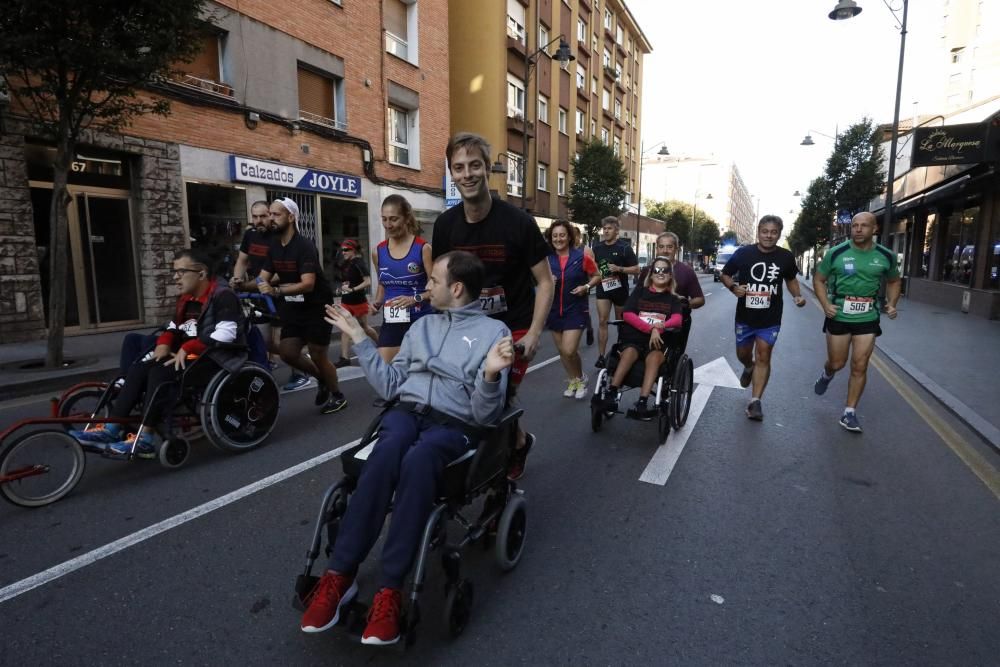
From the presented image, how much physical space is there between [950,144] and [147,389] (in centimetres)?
1761

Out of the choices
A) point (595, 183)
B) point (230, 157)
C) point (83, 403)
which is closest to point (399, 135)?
point (230, 157)

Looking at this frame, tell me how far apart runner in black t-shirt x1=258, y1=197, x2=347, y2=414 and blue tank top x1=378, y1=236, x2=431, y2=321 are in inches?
36.7

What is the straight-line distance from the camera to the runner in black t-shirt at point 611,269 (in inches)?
294

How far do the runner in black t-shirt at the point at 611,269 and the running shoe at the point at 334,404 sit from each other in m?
3.43

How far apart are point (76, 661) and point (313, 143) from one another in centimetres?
1365

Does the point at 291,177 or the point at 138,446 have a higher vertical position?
the point at 291,177

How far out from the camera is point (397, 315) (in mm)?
4496

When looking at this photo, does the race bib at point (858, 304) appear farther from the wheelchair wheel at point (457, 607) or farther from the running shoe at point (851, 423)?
the wheelchair wheel at point (457, 607)

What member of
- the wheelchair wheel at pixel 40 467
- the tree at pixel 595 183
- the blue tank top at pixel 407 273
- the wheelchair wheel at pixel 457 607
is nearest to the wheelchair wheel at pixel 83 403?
the wheelchair wheel at pixel 40 467

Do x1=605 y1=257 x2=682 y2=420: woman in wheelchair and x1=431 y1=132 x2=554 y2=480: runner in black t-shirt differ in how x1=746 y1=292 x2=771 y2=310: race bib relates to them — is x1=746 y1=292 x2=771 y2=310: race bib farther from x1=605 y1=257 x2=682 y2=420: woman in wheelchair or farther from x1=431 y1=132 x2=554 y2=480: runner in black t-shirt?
x1=431 y1=132 x2=554 y2=480: runner in black t-shirt

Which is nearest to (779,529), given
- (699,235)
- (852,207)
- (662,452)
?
(662,452)

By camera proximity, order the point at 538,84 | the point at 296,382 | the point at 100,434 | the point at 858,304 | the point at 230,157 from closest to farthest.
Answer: the point at 100,434
the point at 858,304
the point at 296,382
the point at 230,157
the point at 538,84

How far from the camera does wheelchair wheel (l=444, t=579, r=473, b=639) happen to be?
7.20ft

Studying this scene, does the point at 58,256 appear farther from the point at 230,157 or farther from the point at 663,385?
the point at 663,385
